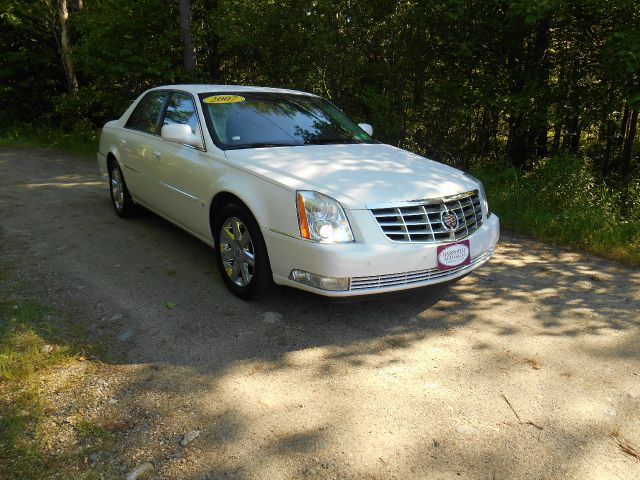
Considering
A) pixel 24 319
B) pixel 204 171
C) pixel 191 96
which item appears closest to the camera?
pixel 24 319

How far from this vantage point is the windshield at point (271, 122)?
4613mm

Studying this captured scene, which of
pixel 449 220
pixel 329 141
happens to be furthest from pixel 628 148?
pixel 449 220

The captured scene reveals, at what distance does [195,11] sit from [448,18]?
6.89 metres

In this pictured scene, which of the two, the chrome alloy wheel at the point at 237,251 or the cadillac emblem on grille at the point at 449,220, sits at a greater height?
the cadillac emblem on grille at the point at 449,220

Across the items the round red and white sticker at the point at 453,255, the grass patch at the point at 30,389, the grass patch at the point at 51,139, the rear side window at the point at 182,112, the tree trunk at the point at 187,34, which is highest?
the tree trunk at the point at 187,34

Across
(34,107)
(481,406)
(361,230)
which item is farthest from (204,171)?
(34,107)

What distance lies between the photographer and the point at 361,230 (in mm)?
3506

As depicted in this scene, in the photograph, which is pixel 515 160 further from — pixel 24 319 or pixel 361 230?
pixel 24 319

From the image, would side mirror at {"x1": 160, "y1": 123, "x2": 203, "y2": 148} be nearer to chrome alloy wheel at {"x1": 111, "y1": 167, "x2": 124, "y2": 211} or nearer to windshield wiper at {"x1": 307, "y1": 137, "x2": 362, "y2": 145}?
windshield wiper at {"x1": 307, "y1": 137, "x2": 362, "y2": 145}

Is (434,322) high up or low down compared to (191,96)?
down

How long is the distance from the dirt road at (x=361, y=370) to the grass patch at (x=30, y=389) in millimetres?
187

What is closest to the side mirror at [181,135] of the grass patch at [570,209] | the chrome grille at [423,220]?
the chrome grille at [423,220]

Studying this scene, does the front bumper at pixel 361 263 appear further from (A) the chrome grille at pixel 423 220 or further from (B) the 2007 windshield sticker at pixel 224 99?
(B) the 2007 windshield sticker at pixel 224 99

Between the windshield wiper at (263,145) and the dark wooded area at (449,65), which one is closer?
the windshield wiper at (263,145)
